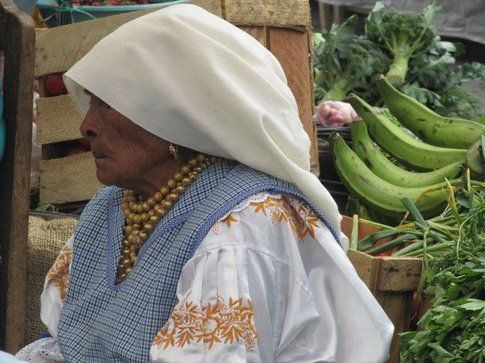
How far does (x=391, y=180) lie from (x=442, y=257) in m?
1.16

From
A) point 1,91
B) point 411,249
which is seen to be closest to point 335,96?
point 411,249

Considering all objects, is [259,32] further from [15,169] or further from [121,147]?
[121,147]

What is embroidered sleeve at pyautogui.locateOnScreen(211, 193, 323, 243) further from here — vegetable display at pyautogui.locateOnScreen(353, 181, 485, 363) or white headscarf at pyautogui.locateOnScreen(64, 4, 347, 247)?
vegetable display at pyautogui.locateOnScreen(353, 181, 485, 363)

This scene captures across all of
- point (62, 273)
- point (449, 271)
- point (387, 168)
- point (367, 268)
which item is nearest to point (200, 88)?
point (62, 273)

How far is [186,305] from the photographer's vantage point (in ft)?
6.95

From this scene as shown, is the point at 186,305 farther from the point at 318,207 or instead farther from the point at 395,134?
the point at 395,134

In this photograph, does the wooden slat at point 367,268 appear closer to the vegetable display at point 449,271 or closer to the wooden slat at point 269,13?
the vegetable display at point 449,271

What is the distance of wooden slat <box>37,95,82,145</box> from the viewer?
4.06 m

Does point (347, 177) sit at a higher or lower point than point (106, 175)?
lower

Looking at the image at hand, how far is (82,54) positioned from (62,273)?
151 cm

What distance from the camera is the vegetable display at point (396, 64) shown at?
19.0 ft

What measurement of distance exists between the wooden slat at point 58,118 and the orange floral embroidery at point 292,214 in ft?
6.28

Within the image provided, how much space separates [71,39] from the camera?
157 inches

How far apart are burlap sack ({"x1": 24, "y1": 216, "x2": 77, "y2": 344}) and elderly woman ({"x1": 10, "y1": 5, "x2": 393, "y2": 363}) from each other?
1477 mm
